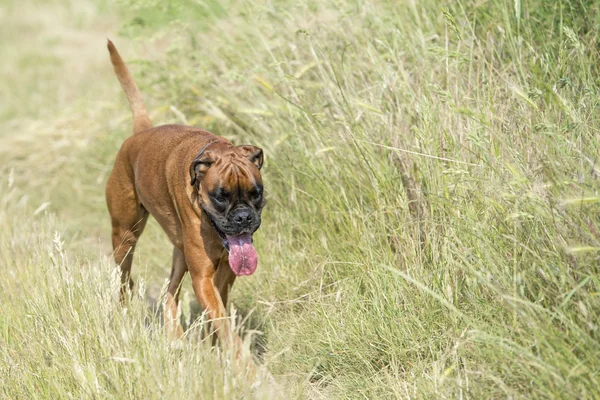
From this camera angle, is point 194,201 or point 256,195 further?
point 194,201

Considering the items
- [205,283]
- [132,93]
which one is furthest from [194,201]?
[132,93]

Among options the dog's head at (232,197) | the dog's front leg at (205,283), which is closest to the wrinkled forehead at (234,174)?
the dog's head at (232,197)

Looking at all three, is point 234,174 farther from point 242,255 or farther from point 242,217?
point 242,255

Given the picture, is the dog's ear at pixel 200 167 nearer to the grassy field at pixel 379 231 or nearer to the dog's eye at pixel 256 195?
the dog's eye at pixel 256 195

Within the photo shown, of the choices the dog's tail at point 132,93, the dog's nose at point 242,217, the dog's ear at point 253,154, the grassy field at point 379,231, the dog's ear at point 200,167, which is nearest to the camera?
the grassy field at point 379,231

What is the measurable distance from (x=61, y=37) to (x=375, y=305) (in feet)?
34.9

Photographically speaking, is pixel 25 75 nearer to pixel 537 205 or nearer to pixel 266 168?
pixel 266 168

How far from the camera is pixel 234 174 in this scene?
4.45m

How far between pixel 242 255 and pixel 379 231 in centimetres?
81

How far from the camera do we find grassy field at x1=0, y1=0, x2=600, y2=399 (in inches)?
135

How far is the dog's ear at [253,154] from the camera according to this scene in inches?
183

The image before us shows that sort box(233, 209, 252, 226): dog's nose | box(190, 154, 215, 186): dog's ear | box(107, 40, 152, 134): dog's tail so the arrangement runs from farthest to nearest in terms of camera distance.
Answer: box(107, 40, 152, 134): dog's tail → box(190, 154, 215, 186): dog's ear → box(233, 209, 252, 226): dog's nose

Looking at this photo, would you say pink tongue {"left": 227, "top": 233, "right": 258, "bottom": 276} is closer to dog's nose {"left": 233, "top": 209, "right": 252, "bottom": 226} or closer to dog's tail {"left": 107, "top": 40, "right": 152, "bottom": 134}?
dog's nose {"left": 233, "top": 209, "right": 252, "bottom": 226}

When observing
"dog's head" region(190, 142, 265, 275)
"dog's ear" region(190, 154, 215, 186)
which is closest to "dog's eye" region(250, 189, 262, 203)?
"dog's head" region(190, 142, 265, 275)
